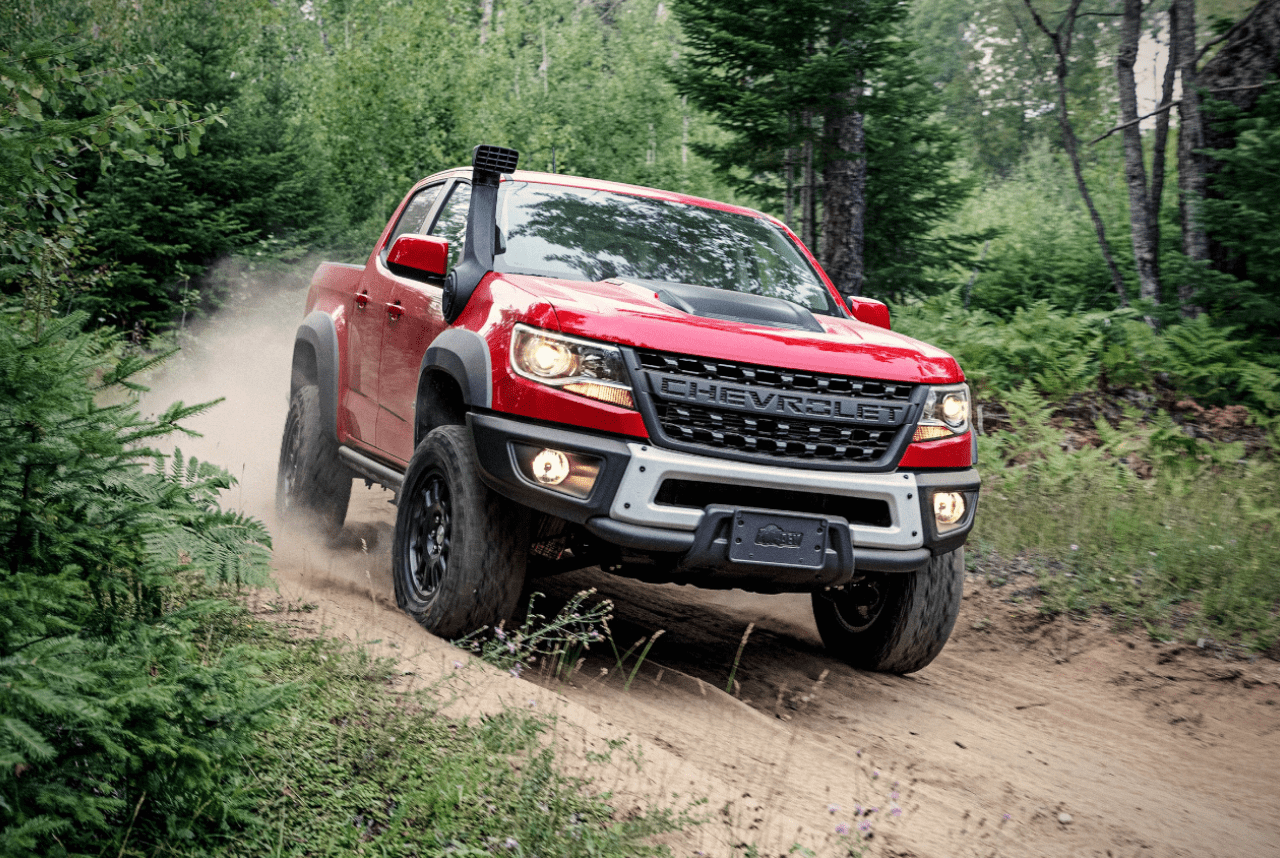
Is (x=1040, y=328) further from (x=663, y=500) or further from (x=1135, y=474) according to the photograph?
(x=663, y=500)

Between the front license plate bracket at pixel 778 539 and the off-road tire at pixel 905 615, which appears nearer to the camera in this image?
the front license plate bracket at pixel 778 539

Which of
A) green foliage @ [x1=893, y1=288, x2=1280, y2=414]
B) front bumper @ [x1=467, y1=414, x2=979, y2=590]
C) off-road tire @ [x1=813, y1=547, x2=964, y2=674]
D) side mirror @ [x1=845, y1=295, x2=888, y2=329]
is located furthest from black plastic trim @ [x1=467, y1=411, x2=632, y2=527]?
green foliage @ [x1=893, y1=288, x2=1280, y2=414]

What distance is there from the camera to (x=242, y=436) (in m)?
10.5

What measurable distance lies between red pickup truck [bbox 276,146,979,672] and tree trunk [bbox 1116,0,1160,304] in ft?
22.4

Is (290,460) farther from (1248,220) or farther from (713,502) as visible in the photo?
(1248,220)

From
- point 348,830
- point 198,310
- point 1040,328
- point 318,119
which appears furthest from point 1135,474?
point 318,119

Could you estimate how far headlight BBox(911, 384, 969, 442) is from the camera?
13.6 feet

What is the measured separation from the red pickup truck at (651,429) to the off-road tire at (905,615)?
0.01m

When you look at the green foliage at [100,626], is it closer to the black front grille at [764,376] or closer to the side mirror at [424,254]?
the black front grille at [764,376]

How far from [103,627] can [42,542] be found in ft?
0.83

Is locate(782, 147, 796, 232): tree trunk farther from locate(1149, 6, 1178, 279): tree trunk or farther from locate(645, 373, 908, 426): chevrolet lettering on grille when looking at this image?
locate(645, 373, 908, 426): chevrolet lettering on grille

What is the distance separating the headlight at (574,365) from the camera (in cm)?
376

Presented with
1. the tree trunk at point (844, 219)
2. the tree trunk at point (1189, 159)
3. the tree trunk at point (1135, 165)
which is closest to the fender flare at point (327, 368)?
the tree trunk at point (844, 219)

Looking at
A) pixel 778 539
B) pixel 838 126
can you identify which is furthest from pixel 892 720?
pixel 838 126
